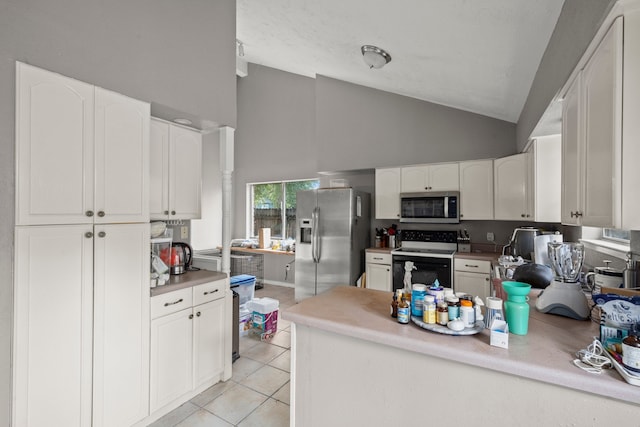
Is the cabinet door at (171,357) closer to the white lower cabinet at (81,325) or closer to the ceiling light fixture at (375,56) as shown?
the white lower cabinet at (81,325)

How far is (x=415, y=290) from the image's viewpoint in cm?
132

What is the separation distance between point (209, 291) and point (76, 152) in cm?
130

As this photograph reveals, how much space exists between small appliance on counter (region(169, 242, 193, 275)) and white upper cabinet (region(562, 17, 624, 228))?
8.62ft

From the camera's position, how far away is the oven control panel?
3928 mm

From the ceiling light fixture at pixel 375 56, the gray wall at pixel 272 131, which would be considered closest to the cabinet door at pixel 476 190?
the ceiling light fixture at pixel 375 56

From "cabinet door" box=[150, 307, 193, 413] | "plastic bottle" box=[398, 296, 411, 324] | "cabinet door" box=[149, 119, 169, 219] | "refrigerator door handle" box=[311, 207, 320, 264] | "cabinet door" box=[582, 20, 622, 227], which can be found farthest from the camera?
"refrigerator door handle" box=[311, 207, 320, 264]

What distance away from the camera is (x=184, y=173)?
247 cm

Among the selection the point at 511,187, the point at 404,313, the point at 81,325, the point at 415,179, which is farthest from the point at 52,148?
the point at 511,187

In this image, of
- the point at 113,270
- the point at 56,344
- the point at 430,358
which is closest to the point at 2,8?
the point at 113,270

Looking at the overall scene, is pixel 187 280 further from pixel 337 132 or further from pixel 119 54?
pixel 337 132

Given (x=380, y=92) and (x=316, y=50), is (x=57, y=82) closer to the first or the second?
(x=316, y=50)

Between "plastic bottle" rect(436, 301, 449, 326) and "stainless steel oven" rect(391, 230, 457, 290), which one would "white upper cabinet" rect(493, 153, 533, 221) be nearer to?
"stainless steel oven" rect(391, 230, 457, 290)

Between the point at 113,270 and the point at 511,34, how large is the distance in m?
2.80

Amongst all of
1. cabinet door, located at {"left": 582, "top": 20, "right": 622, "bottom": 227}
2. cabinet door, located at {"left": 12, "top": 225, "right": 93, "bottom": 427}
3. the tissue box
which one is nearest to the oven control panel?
cabinet door, located at {"left": 582, "top": 20, "right": 622, "bottom": 227}
